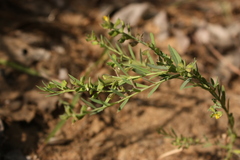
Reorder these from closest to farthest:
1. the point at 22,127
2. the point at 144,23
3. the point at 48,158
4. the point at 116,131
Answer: the point at 48,158, the point at 22,127, the point at 116,131, the point at 144,23

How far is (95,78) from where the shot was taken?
2035 millimetres

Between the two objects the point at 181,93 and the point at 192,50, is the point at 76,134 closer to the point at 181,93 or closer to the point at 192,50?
the point at 181,93

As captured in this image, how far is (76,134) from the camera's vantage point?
168cm

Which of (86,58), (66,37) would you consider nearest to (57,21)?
(66,37)

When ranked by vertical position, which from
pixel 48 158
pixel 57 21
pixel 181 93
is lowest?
pixel 48 158

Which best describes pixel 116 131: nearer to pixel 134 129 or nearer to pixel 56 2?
pixel 134 129

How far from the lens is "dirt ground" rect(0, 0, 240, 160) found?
1.62m

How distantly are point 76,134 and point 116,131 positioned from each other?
0.73 feet

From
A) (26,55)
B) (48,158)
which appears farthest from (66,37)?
(48,158)

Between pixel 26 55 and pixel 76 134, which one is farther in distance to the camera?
pixel 26 55

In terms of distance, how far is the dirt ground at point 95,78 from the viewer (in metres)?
1.62

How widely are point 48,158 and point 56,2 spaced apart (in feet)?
4.89

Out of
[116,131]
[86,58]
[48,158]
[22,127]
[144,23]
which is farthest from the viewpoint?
[144,23]

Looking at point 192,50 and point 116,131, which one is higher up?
point 192,50
